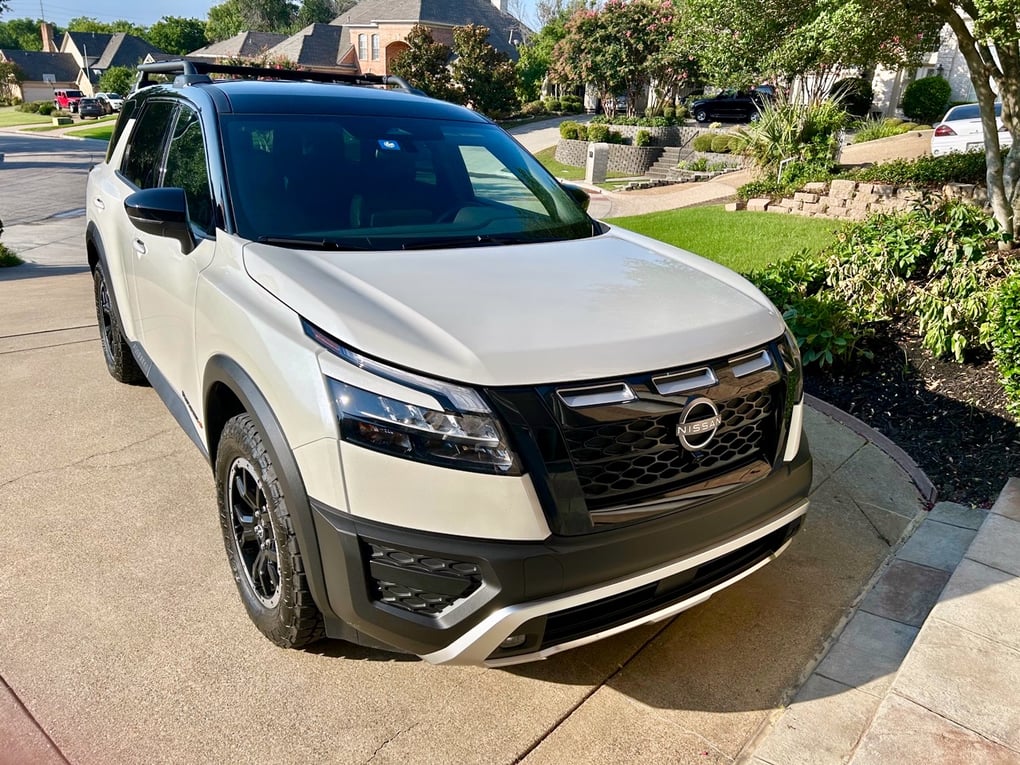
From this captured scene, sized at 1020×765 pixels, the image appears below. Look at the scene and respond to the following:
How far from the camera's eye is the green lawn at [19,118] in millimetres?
57269

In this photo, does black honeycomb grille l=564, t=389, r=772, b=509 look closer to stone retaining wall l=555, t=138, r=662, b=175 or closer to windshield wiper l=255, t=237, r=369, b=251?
windshield wiper l=255, t=237, r=369, b=251

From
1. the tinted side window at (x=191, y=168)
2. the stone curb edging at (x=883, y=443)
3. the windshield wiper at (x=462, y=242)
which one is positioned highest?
the tinted side window at (x=191, y=168)

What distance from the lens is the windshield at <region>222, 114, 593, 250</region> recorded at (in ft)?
9.09

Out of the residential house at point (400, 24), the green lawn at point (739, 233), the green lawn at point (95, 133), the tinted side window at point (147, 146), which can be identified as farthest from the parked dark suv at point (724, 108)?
the green lawn at point (95, 133)

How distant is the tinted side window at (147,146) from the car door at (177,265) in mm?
111

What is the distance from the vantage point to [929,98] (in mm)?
23328

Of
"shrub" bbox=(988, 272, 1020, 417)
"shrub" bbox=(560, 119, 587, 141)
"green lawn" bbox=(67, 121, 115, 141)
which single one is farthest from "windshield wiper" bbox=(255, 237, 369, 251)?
"green lawn" bbox=(67, 121, 115, 141)

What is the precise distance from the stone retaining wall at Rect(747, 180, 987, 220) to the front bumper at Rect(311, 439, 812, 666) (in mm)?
8531

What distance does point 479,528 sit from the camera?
6.33ft

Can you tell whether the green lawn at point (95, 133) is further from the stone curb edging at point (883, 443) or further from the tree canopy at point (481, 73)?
the stone curb edging at point (883, 443)

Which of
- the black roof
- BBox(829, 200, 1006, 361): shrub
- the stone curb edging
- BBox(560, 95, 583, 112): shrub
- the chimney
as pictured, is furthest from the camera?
the chimney

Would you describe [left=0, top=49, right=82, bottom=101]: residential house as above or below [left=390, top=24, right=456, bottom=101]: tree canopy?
above

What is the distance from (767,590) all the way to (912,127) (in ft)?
69.9

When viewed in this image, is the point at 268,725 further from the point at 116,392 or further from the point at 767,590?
the point at 116,392
